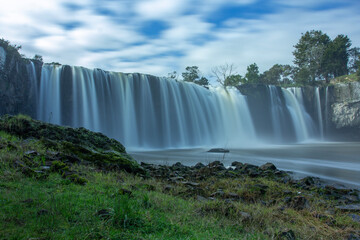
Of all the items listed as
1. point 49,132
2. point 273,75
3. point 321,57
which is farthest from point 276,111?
point 49,132

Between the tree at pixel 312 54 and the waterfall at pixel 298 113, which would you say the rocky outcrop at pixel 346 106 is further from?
the tree at pixel 312 54

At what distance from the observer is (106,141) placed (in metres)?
8.40

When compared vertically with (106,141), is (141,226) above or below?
below

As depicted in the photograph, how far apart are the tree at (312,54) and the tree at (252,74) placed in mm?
8238

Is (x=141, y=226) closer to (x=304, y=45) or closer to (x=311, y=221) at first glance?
(x=311, y=221)

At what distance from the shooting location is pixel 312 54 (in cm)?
4703

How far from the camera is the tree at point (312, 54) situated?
45975mm

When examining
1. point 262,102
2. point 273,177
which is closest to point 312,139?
point 262,102

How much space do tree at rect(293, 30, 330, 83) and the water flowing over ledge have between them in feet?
A: 50.8

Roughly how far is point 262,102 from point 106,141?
31286 mm

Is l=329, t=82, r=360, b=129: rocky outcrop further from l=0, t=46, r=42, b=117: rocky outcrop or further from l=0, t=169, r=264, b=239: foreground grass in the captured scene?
l=0, t=169, r=264, b=239: foreground grass

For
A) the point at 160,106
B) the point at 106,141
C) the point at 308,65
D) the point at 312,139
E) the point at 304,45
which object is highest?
the point at 304,45

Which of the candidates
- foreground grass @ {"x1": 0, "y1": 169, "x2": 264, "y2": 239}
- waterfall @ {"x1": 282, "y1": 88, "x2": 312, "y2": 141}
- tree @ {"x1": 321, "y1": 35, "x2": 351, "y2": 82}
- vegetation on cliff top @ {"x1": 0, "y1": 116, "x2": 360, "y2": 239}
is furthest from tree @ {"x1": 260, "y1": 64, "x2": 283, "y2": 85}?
foreground grass @ {"x1": 0, "y1": 169, "x2": 264, "y2": 239}

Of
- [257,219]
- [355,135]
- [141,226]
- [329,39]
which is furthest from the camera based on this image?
[329,39]
